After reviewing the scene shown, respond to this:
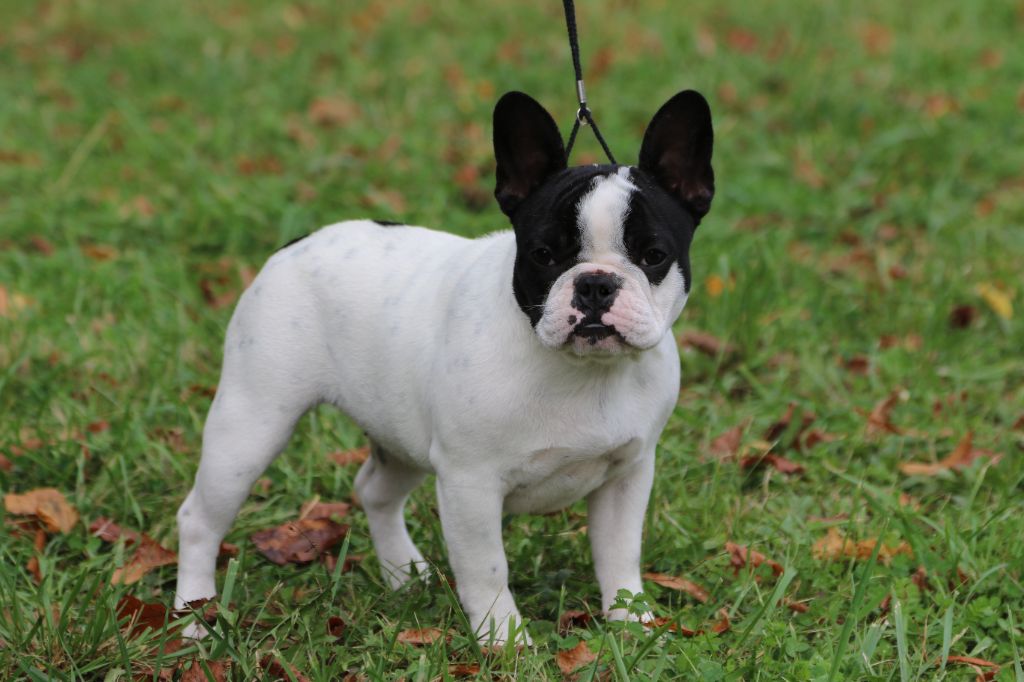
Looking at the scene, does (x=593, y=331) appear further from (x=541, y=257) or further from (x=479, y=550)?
(x=479, y=550)

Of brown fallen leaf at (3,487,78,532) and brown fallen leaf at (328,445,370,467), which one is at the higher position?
brown fallen leaf at (3,487,78,532)

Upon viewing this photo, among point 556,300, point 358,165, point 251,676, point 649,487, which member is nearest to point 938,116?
point 358,165

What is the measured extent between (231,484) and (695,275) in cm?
273

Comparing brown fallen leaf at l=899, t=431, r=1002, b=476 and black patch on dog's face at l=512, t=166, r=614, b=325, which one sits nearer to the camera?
black patch on dog's face at l=512, t=166, r=614, b=325

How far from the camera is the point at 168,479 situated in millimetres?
4215

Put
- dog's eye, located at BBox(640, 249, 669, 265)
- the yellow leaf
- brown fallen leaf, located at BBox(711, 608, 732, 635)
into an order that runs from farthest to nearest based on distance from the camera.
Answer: the yellow leaf → brown fallen leaf, located at BBox(711, 608, 732, 635) → dog's eye, located at BBox(640, 249, 669, 265)

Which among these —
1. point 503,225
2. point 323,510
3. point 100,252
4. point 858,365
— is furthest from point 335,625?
point 100,252

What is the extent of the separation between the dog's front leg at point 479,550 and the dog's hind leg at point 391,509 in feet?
1.72

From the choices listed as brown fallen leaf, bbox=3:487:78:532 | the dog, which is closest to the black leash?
the dog

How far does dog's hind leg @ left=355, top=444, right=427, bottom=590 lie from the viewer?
3.78m

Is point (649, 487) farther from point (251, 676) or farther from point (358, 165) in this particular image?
point (358, 165)

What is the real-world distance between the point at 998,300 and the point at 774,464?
171 cm

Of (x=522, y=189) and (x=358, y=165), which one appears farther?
(x=358, y=165)

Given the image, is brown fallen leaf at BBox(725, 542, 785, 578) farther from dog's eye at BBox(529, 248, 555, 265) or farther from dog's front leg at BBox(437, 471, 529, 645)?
dog's eye at BBox(529, 248, 555, 265)
